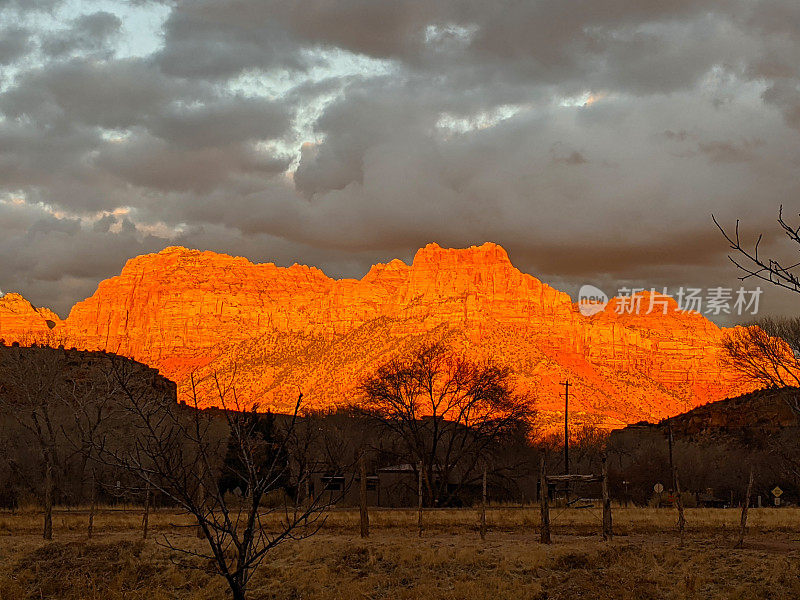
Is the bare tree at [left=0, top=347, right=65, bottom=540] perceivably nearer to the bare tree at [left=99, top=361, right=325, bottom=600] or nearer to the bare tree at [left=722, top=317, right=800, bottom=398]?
the bare tree at [left=99, top=361, right=325, bottom=600]

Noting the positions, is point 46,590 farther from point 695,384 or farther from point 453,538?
point 695,384

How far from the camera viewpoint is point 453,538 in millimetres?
25703

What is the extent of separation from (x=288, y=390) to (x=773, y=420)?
97070 mm

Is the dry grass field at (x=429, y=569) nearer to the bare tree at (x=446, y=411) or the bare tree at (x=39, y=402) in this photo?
the bare tree at (x=39, y=402)

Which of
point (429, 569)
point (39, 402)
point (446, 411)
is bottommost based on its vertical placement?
point (429, 569)

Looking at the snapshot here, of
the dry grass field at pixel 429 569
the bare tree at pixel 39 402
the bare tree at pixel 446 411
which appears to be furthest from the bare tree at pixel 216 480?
the bare tree at pixel 446 411

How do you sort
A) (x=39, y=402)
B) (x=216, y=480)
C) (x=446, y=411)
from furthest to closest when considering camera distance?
(x=446, y=411), (x=39, y=402), (x=216, y=480)

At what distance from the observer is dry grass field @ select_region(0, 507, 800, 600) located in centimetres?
1877

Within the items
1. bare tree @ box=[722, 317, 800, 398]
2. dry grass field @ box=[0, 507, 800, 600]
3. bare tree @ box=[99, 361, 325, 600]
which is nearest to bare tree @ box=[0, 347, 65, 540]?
dry grass field @ box=[0, 507, 800, 600]

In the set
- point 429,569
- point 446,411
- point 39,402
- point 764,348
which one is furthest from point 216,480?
point 446,411

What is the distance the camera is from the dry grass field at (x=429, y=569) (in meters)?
18.8

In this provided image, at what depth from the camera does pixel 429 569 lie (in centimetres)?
2050

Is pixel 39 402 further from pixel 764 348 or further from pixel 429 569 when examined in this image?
pixel 764 348

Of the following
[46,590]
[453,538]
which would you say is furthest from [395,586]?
[46,590]
